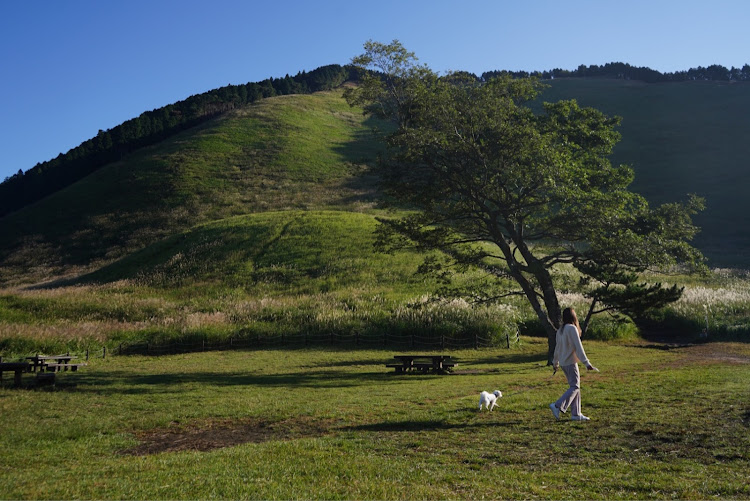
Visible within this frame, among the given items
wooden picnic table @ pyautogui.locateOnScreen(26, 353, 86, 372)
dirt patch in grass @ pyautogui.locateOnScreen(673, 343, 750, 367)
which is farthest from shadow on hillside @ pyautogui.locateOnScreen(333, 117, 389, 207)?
wooden picnic table @ pyautogui.locateOnScreen(26, 353, 86, 372)

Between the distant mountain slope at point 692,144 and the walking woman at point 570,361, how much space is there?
70076 mm

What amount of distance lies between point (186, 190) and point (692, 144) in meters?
122

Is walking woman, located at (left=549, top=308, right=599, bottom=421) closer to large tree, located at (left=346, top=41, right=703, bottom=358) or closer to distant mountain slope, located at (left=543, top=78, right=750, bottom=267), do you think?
large tree, located at (left=346, top=41, right=703, bottom=358)

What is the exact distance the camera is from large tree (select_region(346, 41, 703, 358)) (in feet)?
85.6

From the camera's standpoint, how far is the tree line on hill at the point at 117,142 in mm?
122250

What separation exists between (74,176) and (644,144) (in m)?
141

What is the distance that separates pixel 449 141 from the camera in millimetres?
26750

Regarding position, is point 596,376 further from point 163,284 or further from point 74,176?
point 74,176

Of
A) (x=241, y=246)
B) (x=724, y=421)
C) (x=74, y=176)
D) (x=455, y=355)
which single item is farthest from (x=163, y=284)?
(x=74, y=176)

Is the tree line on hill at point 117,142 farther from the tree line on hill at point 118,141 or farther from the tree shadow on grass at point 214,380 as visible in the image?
the tree shadow on grass at point 214,380

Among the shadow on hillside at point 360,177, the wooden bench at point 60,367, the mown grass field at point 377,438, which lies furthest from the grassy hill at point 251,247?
the mown grass field at point 377,438

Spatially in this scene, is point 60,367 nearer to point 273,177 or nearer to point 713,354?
point 713,354

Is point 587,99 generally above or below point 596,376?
above

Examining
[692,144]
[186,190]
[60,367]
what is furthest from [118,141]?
[692,144]
